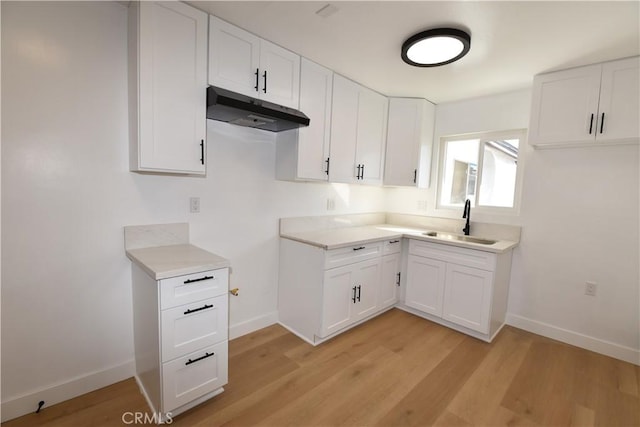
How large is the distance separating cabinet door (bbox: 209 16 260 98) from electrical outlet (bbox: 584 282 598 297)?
125 inches

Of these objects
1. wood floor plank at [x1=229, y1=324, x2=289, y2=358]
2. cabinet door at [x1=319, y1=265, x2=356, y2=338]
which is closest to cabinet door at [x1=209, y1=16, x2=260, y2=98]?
cabinet door at [x1=319, y1=265, x2=356, y2=338]

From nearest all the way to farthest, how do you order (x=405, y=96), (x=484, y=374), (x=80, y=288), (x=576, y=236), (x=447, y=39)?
(x=80, y=288) < (x=447, y=39) < (x=484, y=374) < (x=576, y=236) < (x=405, y=96)

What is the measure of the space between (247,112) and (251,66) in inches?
15.3

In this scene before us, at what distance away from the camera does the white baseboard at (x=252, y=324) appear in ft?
8.13

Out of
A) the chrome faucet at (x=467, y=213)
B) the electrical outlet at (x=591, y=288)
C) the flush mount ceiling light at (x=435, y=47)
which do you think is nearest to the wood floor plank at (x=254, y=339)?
the chrome faucet at (x=467, y=213)

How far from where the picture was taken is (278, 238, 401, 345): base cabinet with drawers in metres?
2.39

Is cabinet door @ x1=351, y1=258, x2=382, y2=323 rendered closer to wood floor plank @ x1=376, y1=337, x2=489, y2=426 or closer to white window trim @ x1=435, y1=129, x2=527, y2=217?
wood floor plank @ x1=376, y1=337, x2=489, y2=426

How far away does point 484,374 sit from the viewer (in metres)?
2.13

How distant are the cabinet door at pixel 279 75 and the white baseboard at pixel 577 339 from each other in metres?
2.97

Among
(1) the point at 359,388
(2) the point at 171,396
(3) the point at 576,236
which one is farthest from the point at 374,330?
(3) the point at 576,236

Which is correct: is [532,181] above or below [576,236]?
above

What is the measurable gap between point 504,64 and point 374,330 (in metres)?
2.51

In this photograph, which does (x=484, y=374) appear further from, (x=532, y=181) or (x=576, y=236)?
(x=532, y=181)

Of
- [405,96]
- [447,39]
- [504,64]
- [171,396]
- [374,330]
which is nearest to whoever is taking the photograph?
[171,396]
